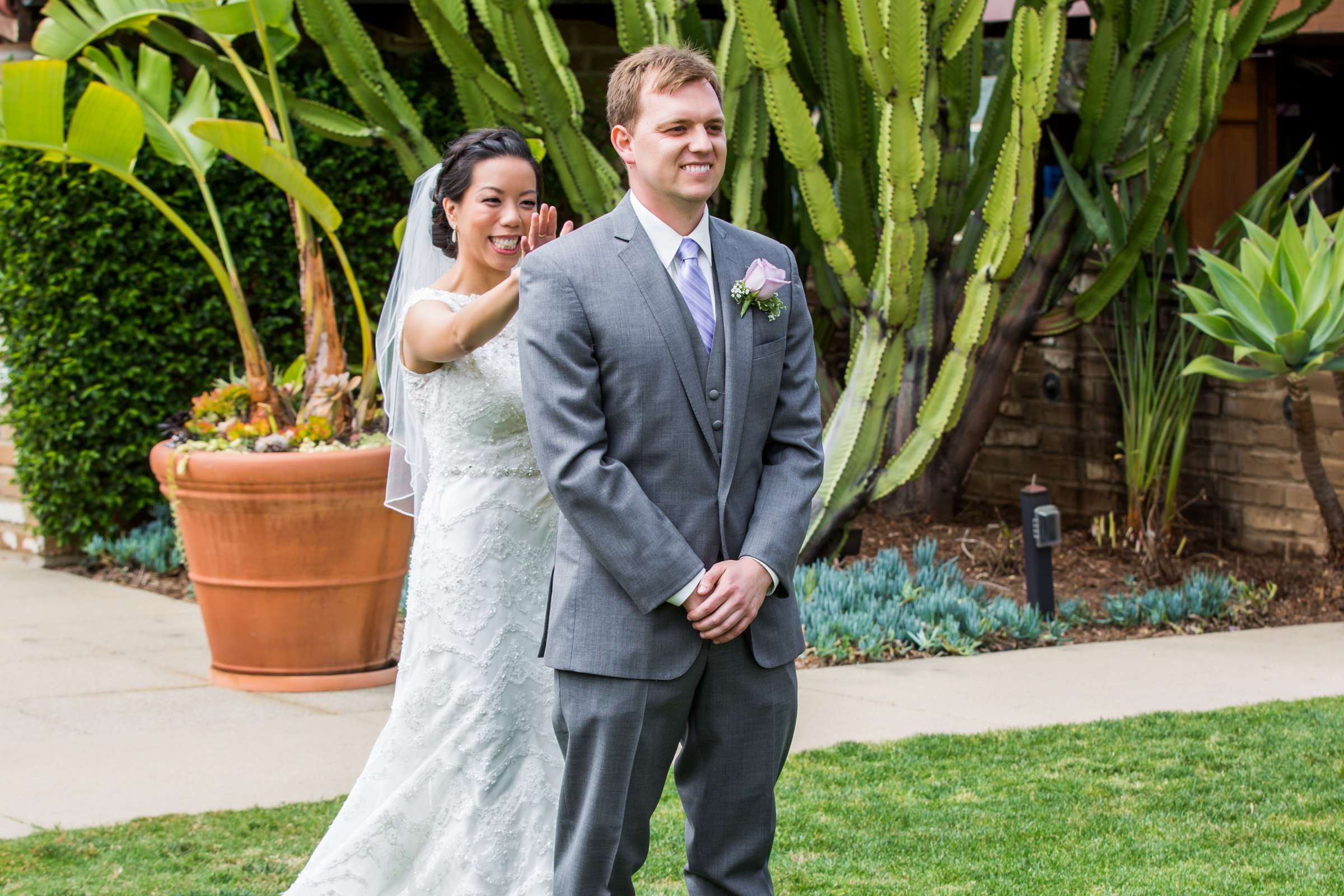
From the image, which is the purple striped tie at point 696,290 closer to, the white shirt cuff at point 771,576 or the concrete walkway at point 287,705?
the white shirt cuff at point 771,576

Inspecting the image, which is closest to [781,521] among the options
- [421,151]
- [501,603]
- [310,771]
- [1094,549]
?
[501,603]


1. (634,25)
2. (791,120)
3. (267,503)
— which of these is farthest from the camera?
(634,25)

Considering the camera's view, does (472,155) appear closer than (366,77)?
Yes

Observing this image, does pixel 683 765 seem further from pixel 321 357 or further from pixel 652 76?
pixel 321 357

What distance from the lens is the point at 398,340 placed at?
12.9ft

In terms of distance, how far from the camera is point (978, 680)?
602 centimetres

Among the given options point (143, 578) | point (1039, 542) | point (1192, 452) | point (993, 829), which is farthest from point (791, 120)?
point (143, 578)

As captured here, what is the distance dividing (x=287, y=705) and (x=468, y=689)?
248 cm

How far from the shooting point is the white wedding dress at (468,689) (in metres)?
3.63

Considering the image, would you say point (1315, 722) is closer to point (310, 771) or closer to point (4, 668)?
point (310, 771)

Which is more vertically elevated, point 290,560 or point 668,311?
point 668,311

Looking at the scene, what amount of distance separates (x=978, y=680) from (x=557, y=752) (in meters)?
2.72

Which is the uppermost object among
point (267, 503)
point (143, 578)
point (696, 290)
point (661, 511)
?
point (696, 290)

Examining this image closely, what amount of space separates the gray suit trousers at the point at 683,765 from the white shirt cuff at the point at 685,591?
0.12 metres
